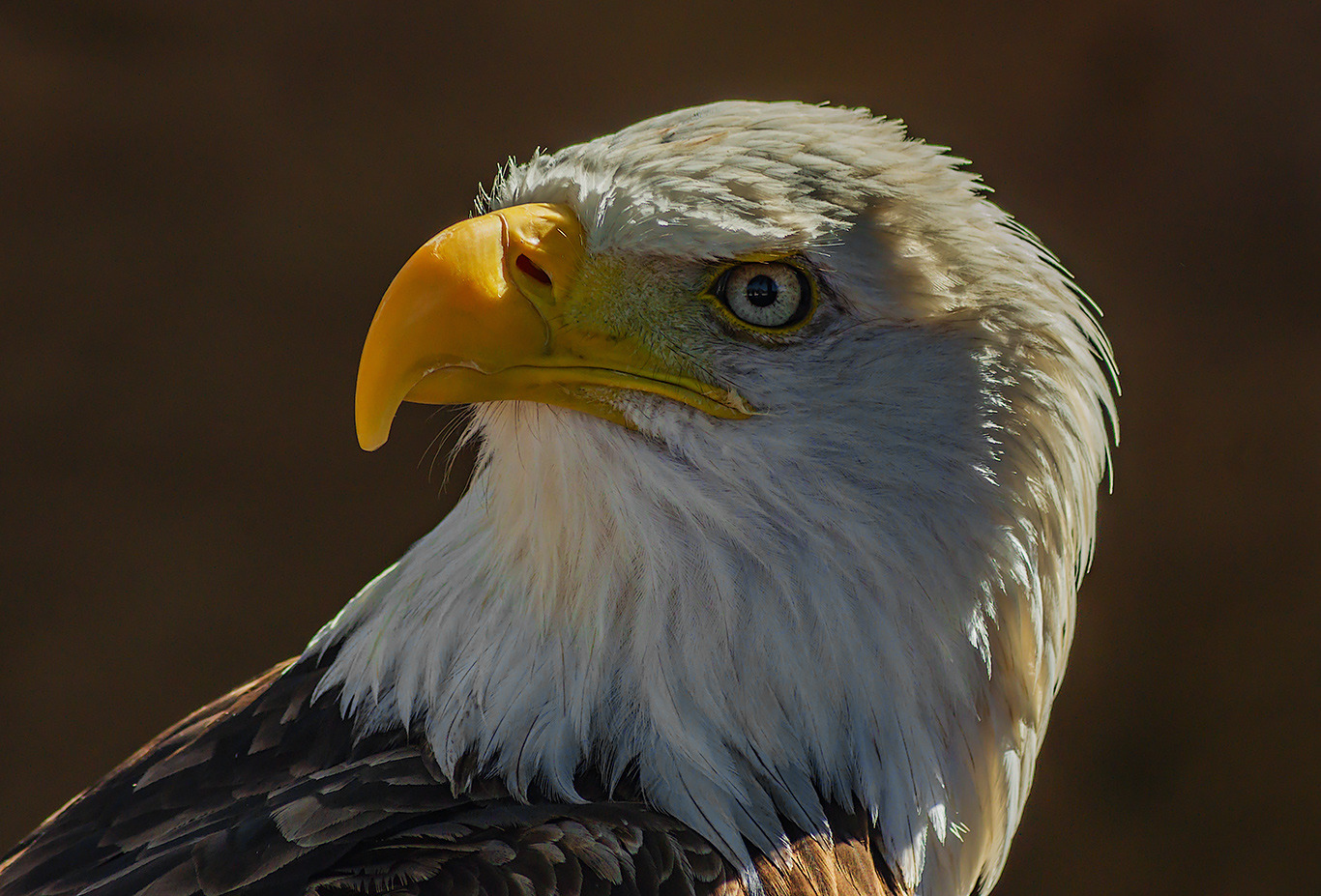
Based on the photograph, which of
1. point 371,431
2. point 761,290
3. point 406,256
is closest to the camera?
Result: point 371,431

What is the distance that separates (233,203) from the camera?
4043mm

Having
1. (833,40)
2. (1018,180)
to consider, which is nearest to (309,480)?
(833,40)

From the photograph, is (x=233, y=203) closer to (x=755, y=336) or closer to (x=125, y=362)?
(x=125, y=362)

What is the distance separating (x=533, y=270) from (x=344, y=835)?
2.49ft

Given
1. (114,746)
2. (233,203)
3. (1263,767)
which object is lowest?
(1263,767)

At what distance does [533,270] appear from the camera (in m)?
1.56

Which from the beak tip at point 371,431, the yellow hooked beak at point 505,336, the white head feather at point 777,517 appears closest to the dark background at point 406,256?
the white head feather at point 777,517

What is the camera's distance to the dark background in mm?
3854

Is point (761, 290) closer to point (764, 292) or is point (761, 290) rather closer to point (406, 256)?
point (764, 292)

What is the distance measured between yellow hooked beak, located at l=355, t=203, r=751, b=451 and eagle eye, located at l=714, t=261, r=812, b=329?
0.37 feet

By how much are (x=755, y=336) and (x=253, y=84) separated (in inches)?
117

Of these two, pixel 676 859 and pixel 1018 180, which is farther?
pixel 1018 180

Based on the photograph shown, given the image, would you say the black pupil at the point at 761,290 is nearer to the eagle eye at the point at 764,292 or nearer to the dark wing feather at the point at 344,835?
the eagle eye at the point at 764,292

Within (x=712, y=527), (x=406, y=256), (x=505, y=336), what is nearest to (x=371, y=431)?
(x=505, y=336)
